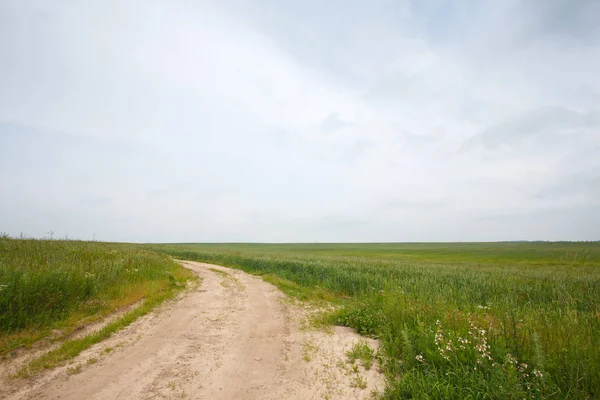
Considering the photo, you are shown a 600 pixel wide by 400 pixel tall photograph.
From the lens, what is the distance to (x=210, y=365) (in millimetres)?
5555

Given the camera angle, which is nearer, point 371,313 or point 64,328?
point 64,328

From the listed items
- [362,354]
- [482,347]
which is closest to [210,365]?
[362,354]

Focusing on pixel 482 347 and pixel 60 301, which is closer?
pixel 482 347

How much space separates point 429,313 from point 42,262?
15.0 m

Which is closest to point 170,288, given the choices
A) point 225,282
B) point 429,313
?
point 225,282

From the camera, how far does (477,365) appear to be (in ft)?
16.3

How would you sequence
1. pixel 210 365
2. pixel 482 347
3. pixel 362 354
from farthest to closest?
pixel 362 354, pixel 210 365, pixel 482 347

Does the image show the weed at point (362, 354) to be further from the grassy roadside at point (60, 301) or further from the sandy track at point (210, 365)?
the grassy roadside at point (60, 301)

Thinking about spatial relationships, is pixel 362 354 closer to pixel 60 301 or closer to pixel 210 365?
pixel 210 365

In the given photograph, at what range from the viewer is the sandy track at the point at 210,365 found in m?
4.62

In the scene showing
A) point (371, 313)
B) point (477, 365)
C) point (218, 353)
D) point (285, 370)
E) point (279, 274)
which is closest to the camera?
point (477, 365)

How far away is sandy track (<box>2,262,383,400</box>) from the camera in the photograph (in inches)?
182

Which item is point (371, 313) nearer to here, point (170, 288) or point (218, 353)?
point (218, 353)

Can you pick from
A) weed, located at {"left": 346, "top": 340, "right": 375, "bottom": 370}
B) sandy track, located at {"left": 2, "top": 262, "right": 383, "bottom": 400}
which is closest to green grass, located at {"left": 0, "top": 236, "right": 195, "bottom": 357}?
sandy track, located at {"left": 2, "top": 262, "right": 383, "bottom": 400}
